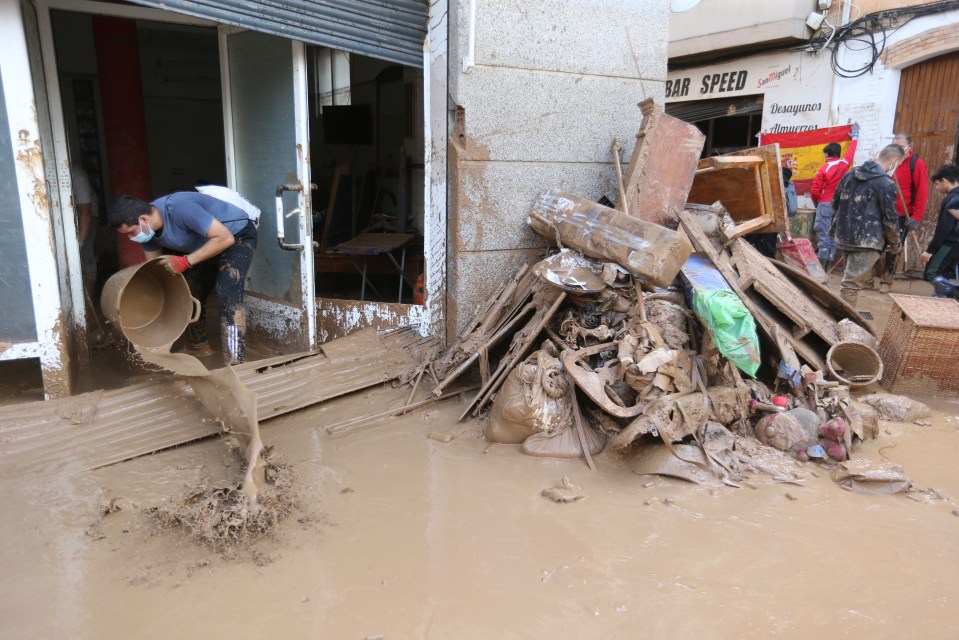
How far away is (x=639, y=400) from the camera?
360cm

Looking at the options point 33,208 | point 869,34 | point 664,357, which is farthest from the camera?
point 869,34

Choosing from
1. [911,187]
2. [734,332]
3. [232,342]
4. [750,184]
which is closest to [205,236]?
[232,342]

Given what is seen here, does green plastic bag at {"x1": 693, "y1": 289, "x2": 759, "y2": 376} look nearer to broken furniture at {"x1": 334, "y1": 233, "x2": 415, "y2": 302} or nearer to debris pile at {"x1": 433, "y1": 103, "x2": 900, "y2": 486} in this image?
debris pile at {"x1": 433, "y1": 103, "x2": 900, "y2": 486}

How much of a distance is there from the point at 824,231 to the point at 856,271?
8.14 feet

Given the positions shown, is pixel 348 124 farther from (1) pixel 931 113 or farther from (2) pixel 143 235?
(1) pixel 931 113

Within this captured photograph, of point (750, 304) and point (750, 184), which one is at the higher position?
point (750, 184)

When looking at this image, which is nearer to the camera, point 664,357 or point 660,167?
point 664,357

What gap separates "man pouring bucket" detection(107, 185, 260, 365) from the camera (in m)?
4.00

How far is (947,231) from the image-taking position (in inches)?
235

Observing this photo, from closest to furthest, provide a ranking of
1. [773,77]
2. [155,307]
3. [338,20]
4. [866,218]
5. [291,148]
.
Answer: [155,307] < [338,20] < [291,148] < [866,218] < [773,77]

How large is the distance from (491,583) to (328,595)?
606mm

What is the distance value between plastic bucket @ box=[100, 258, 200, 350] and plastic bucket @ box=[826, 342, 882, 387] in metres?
4.02

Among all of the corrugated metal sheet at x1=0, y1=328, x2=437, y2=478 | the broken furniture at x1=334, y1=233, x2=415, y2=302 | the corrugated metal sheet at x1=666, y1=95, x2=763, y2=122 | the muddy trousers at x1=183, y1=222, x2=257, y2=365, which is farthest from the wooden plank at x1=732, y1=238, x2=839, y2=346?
the corrugated metal sheet at x1=666, y1=95, x2=763, y2=122

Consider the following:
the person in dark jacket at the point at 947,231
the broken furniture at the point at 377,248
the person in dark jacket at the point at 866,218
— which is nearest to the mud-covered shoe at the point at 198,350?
the broken furniture at the point at 377,248
